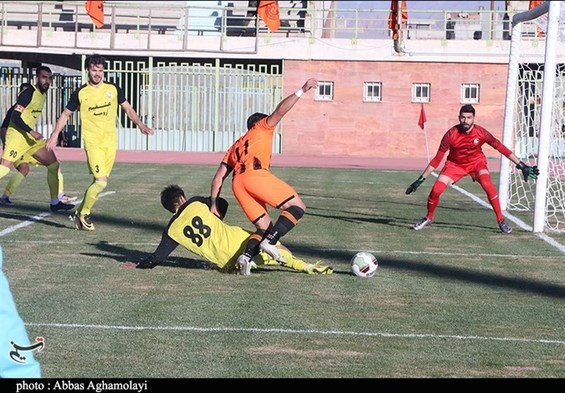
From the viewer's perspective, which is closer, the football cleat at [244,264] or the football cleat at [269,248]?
the football cleat at [269,248]

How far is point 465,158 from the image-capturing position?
638 inches

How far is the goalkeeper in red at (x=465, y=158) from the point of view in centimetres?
1587

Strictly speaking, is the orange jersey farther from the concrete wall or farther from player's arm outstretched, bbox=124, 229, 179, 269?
the concrete wall

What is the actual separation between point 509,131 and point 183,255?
757 centimetres

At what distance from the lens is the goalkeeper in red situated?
15867mm

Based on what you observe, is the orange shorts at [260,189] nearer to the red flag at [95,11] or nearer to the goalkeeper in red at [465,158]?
the goalkeeper in red at [465,158]

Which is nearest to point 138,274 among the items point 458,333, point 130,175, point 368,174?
point 458,333

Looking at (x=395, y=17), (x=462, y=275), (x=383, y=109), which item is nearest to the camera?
(x=462, y=275)

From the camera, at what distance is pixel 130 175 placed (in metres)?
26.3

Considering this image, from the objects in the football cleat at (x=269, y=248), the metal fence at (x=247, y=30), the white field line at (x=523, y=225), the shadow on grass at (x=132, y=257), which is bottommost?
the white field line at (x=523, y=225)

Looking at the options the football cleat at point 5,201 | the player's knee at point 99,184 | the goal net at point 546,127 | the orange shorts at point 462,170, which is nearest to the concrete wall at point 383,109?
the goal net at point 546,127

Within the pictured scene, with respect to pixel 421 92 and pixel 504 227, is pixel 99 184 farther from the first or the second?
pixel 421 92

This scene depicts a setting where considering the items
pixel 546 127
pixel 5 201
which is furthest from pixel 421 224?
pixel 5 201

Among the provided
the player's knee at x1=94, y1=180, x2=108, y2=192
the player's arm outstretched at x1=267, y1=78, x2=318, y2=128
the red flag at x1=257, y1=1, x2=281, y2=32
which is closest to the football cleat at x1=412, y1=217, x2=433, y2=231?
the player's knee at x1=94, y1=180, x2=108, y2=192
